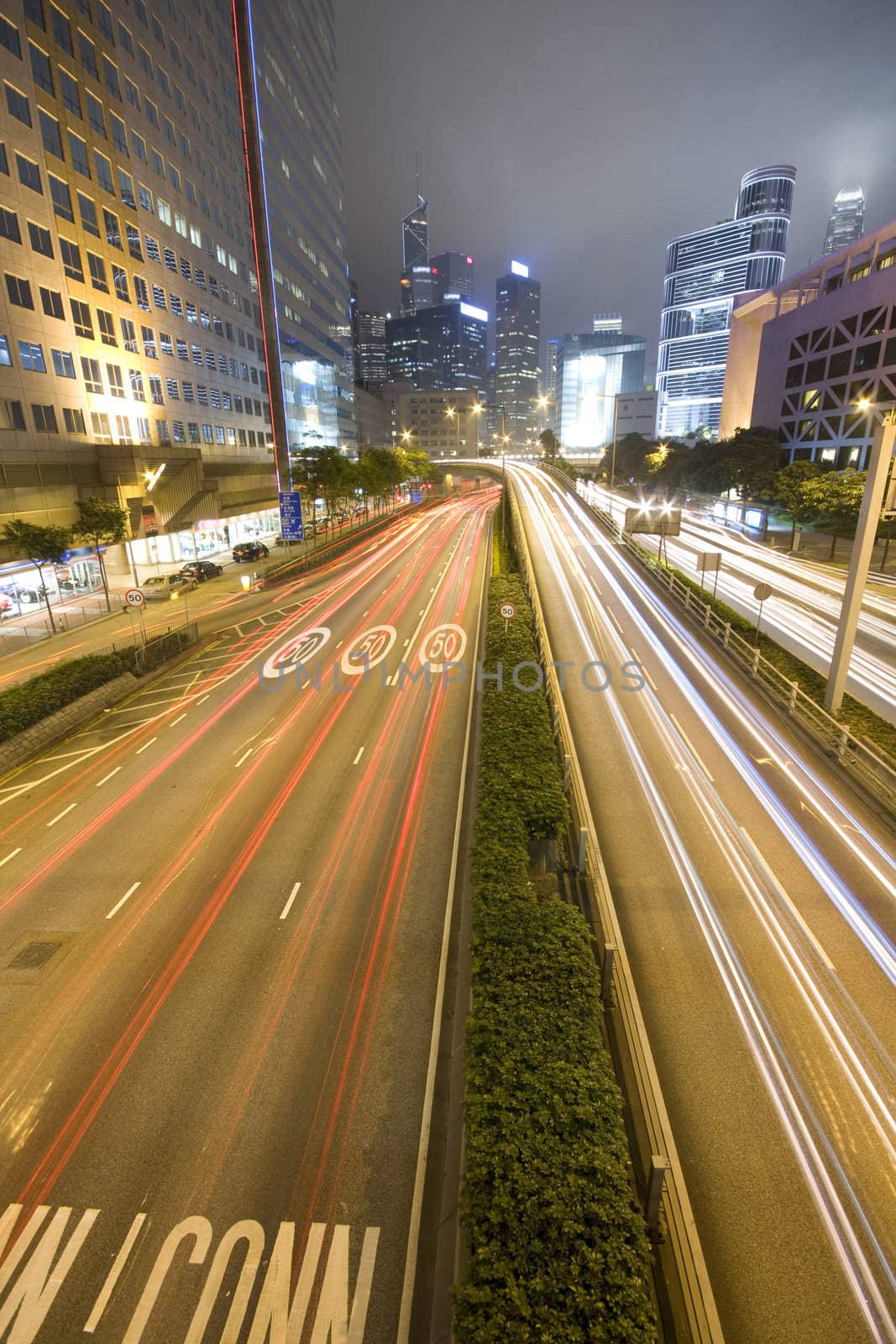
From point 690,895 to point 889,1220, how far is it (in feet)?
18.4

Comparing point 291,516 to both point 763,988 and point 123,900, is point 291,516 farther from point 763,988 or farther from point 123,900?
point 763,988

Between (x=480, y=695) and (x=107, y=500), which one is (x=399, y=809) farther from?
(x=107, y=500)

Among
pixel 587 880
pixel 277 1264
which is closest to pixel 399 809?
pixel 587 880

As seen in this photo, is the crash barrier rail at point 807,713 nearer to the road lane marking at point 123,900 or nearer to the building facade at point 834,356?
the road lane marking at point 123,900

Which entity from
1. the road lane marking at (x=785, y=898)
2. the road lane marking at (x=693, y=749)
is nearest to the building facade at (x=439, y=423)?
the road lane marking at (x=693, y=749)

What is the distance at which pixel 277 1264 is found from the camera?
284 inches

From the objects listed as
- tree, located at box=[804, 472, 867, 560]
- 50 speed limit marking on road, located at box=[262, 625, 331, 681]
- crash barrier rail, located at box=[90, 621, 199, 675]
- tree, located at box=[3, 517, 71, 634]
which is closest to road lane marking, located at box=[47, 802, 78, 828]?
50 speed limit marking on road, located at box=[262, 625, 331, 681]

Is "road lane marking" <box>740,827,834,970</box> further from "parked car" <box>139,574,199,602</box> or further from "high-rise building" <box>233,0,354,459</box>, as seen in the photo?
"high-rise building" <box>233,0,354,459</box>

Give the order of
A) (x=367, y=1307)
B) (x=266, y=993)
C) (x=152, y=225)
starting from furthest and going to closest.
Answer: (x=152, y=225)
(x=266, y=993)
(x=367, y=1307)

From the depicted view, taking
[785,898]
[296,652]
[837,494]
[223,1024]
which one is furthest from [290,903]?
[837,494]

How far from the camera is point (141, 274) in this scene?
47.9 m

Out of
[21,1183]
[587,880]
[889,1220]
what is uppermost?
[587,880]

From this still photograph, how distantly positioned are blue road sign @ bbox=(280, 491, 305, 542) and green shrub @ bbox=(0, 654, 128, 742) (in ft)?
55.1

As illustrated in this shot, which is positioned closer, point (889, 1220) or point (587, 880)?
point (889, 1220)
